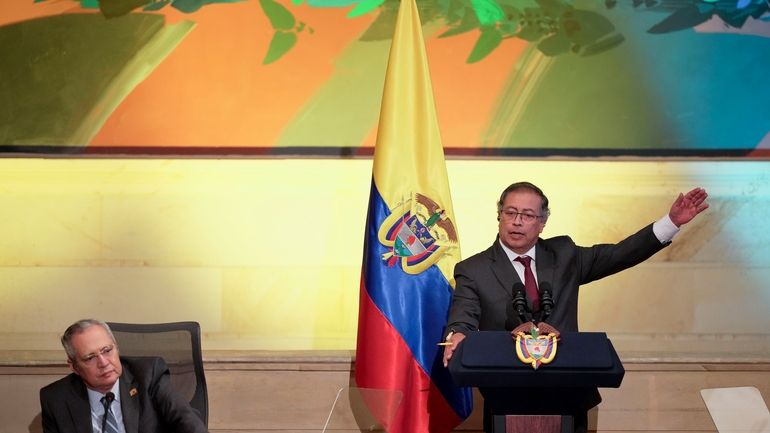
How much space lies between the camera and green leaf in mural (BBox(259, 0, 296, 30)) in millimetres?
5613

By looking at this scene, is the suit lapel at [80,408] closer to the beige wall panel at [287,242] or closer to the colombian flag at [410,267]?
the colombian flag at [410,267]

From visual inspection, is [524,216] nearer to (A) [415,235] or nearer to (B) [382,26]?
(A) [415,235]

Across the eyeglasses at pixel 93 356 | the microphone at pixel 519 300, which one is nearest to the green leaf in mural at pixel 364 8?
the microphone at pixel 519 300

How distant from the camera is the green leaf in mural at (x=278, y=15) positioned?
561 cm

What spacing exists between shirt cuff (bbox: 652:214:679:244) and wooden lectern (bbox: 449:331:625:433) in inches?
26.2

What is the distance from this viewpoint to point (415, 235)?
15.3 ft

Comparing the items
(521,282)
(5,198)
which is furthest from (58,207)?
(521,282)

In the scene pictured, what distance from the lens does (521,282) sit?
13.0 feet

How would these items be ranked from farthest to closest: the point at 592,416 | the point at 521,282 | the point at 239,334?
→ the point at 239,334 < the point at 592,416 < the point at 521,282

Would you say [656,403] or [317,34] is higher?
[317,34]

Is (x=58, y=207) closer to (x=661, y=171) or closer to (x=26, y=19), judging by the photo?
(x=26, y=19)

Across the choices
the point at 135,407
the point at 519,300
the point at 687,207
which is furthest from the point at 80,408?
the point at 687,207

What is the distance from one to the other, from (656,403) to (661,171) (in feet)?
3.99

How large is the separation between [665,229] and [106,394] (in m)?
1.93
